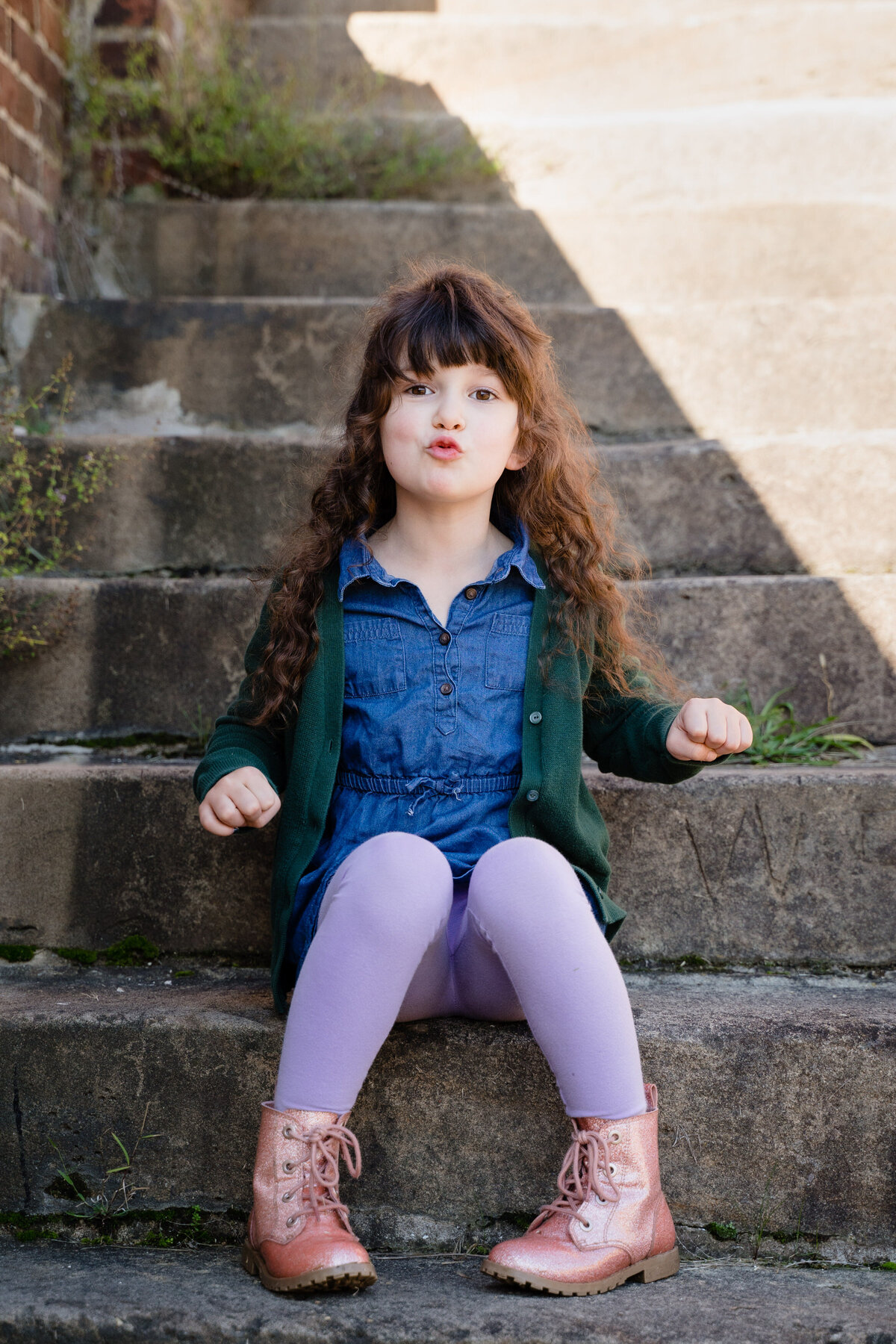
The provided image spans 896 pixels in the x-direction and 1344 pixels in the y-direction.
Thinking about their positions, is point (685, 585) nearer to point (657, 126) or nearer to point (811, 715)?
point (811, 715)

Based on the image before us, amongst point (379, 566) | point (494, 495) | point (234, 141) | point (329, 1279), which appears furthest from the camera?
point (234, 141)

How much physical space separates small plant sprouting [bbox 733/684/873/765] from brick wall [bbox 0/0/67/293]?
2.04 meters

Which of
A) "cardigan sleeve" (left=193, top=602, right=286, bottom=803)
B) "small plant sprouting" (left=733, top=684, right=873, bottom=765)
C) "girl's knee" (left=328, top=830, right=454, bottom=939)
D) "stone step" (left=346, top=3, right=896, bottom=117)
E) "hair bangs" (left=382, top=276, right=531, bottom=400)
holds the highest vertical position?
"stone step" (left=346, top=3, right=896, bottom=117)

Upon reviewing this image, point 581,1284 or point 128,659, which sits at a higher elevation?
point 128,659

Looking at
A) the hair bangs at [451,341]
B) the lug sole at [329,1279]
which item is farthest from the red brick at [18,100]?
the lug sole at [329,1279]

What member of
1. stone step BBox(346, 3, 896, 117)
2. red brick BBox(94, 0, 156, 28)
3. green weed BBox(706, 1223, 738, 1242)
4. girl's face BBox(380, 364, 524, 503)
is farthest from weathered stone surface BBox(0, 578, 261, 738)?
stone step BBox(346, 3, 896, 117)

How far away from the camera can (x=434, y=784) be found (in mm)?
1613

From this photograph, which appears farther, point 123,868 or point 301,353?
point 301,353

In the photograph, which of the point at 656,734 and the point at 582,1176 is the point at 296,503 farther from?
the point at 582,1176

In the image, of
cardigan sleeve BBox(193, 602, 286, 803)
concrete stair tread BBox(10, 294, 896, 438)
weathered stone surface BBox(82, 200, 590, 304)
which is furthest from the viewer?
weathered stone surface BBox(82, 200, 590, 304)

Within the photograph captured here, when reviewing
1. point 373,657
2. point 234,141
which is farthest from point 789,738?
point 234,141

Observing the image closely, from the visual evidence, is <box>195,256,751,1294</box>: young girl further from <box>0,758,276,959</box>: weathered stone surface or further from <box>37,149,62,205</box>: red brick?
<box>37,149,62,205</box>: red brick

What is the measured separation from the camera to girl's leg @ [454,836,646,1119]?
1.34 metres

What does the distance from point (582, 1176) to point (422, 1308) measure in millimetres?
236
